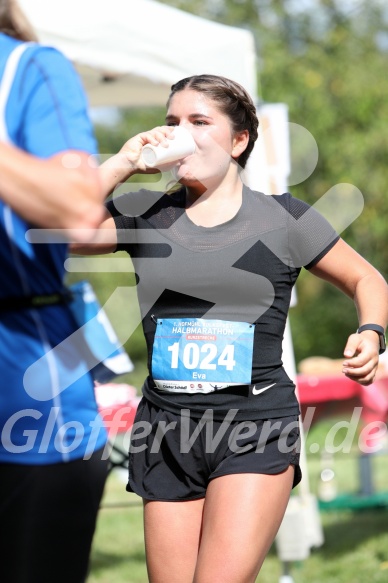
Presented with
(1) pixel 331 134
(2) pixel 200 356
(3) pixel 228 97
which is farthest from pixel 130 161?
(1) pixel 331 134

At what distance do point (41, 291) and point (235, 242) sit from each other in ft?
2.79

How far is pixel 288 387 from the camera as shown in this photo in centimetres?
245

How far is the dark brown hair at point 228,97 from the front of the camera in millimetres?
2553

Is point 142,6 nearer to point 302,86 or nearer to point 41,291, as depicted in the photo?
point 41,291

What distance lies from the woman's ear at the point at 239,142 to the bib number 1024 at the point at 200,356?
56cm

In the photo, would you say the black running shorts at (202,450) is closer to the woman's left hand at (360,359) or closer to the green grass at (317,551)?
the woman's left hand at (360,359)

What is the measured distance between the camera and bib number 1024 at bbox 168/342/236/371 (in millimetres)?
2406

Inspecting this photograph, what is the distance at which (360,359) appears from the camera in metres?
2.25

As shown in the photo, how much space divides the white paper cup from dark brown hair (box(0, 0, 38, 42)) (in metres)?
0.61

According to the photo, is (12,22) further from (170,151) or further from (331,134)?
(331,134)

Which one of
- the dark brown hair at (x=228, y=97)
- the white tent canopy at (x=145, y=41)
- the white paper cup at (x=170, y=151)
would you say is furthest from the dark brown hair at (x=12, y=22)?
the white tent canopy at (x=145, y=41)

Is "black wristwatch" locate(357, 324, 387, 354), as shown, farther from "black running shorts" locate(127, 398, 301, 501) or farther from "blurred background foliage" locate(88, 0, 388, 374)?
"blurred background foliage" locate(88, 0, 388, 374)

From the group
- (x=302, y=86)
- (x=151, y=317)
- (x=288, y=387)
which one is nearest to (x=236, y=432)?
(x=288, y=387)

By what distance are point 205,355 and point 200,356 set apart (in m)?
0.01
